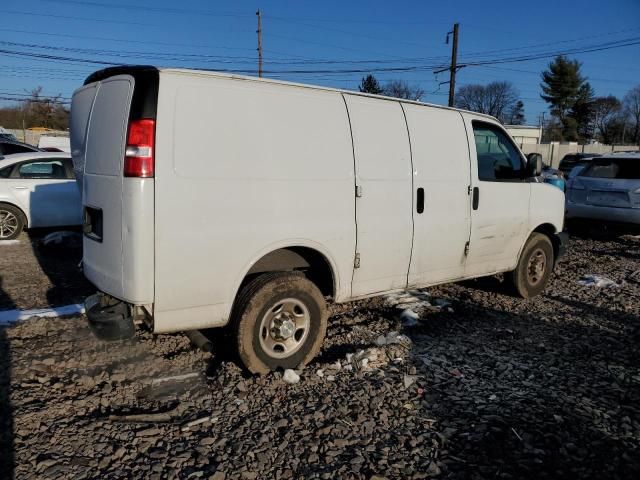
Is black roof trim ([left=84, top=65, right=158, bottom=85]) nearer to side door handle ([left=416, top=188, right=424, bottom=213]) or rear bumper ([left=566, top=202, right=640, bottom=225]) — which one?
side door handle ([left=416, top=188, right=424, bottom=213])

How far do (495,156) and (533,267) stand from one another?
1.63 metres

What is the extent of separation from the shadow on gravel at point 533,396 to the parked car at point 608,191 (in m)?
4.82

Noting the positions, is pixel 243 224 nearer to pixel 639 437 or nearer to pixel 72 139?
pixel 72 139

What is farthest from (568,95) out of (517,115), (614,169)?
(614,169)

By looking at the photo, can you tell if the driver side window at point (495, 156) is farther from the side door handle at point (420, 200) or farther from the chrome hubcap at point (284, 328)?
the chrome hubcap at point (284, 328)

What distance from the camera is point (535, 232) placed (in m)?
6.17

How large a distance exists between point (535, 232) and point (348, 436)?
4.17m

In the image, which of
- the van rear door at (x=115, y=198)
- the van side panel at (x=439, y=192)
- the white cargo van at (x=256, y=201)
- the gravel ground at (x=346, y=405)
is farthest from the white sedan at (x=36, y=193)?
the van side panel at (x=439, y=192)

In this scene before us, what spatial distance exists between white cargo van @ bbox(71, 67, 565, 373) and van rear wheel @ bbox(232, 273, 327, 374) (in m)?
0.01

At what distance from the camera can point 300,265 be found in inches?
160

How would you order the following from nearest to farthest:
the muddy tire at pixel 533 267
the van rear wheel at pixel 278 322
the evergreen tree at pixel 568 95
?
the van rear wheel at pixel 278 322 < the muddy tire at pixel 533 267 < the evergreen tree at pixel 568 95

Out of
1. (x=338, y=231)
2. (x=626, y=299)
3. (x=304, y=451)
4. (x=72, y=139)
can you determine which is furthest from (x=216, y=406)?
(x=626, y=299)

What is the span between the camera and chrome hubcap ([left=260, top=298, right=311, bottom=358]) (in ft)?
12.6

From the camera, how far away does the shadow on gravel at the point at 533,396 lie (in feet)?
9.52
